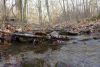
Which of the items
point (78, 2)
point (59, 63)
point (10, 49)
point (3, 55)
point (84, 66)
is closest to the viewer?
point (84, 66)

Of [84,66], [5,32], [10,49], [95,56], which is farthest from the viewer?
[5,32]

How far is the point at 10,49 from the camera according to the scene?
24.3 ft

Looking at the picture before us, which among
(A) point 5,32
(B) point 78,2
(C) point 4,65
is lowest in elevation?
(C) point 4,65

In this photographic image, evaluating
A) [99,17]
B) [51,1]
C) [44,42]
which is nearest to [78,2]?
[51,1]

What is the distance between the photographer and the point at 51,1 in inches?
2327

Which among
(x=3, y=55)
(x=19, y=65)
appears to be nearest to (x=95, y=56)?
(x=19, y=65)

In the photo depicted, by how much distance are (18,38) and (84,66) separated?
4089 mm

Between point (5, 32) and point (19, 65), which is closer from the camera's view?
point (19, 65)

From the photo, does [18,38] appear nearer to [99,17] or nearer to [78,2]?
[99,17]

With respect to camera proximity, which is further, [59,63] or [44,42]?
[44,42]

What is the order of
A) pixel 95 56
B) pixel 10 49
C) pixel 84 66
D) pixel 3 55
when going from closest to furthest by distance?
pixel 84 66, pixel 95 56, pixel 3 55, pixel 10 49

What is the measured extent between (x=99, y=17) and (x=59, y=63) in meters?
15.9

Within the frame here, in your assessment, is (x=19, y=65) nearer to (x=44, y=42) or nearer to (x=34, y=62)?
(x=34, y=62)

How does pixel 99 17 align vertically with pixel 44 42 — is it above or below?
above
